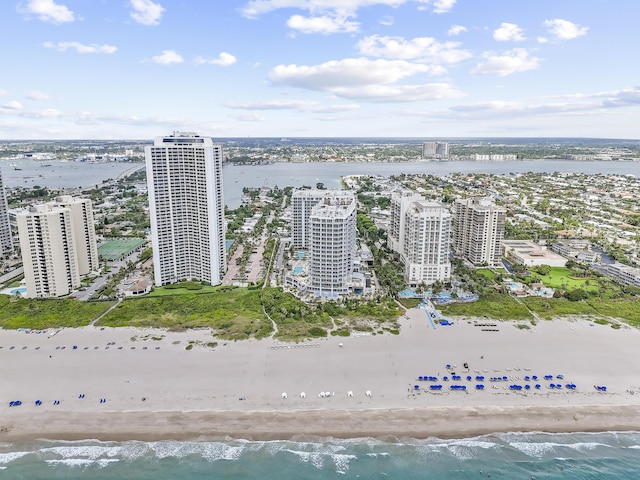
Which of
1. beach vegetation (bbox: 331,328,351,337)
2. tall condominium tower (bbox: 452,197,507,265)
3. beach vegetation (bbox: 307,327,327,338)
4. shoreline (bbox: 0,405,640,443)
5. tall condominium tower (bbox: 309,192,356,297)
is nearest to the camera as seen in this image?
shoreline (bbox: 0,405,640,443)

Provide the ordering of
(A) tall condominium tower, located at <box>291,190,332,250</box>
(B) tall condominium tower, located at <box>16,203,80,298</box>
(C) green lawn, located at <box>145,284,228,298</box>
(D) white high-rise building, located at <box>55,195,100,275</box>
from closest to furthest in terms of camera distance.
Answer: (B) tall condominium tower, located at <box>16,203,80,298</box> → (C) green lawn, located at <box>145,284,228,298</box> → (D) white high-rise building, located at <box>55,195,100,275</box> → (A) tall condominium tower, located at <box>291,190,332,250</box>

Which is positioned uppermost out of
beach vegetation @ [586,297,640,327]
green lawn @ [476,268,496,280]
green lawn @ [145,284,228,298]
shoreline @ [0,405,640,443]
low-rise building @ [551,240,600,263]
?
low-rise building @ [551,240,600,263]

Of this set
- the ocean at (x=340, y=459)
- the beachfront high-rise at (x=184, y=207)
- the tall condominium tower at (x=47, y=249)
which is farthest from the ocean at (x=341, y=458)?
the beachfront high-rise at (x=184, y=207)

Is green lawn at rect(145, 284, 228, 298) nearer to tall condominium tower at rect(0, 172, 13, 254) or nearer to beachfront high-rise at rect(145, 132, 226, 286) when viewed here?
beachfront high-rise at rect(145, 132, 226, 286)

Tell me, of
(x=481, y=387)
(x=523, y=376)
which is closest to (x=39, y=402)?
(x=481, y=387)

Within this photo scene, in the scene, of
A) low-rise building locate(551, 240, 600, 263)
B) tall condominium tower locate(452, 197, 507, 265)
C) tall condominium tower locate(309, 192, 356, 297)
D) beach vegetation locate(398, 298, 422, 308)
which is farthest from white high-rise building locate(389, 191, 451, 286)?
low-rise building locate(551, 240, 600, 263)

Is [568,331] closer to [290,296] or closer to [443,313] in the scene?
[443,313]

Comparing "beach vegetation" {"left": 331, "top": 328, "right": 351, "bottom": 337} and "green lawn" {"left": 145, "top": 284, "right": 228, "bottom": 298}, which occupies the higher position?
"green lawn" {"left": 145, "top": 284, "right": 228, "bottom": 298}
